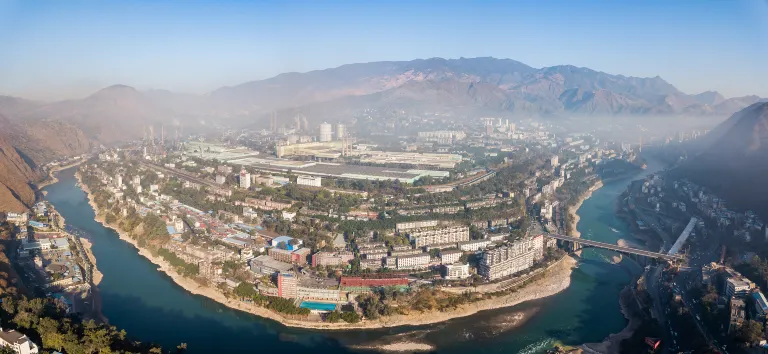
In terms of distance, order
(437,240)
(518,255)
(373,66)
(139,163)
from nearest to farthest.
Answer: (518,255), (437,240), (139,163), (373,66)

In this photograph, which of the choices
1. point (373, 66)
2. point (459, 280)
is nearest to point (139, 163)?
point (459, 280)

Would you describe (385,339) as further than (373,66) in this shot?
No

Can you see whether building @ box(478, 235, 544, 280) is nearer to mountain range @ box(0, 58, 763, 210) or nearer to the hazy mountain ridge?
mountain range @ box(0, 58, 763, 210)

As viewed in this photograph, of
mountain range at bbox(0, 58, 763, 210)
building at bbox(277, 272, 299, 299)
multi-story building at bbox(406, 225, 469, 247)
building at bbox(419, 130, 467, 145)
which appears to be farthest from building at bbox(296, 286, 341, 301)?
building at bbox(419, 130, 467, 145)

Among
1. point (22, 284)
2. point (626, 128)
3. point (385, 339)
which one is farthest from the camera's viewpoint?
point (626, 128)

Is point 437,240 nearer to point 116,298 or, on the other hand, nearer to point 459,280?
point 459,280
